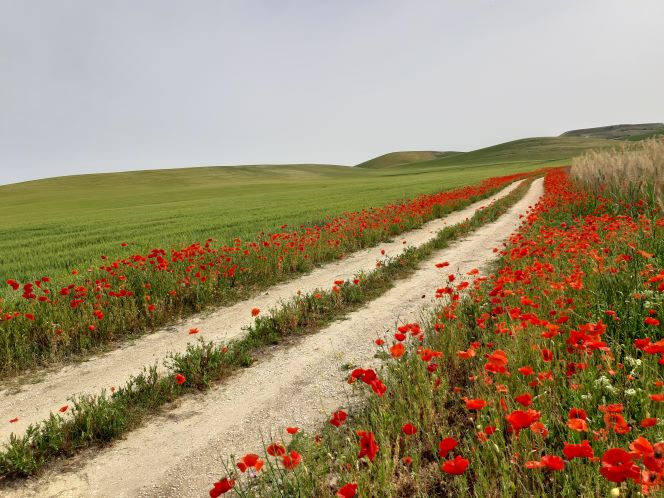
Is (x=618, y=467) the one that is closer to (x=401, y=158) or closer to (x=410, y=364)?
(x=410, y=364)

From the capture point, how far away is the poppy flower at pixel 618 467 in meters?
1.47

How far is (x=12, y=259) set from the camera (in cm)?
1387

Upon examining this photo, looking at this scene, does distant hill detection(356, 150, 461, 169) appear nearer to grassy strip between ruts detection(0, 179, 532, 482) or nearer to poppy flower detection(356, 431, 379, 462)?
grassy strip between ruts detection(0, 179, 532, 482)

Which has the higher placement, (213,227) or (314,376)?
(213,227)

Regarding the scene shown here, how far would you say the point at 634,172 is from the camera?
1180 centimetres

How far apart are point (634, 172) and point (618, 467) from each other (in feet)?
43.3

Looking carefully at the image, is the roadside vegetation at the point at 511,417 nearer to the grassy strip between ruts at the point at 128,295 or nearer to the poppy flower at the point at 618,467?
the poppy flower at the point at 618,467

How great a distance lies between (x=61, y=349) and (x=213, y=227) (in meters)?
14.0

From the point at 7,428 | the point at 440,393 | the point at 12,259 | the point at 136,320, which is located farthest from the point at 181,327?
the point at 12,259

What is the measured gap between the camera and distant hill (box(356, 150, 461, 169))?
181m

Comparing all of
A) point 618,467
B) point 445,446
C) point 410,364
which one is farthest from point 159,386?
point 618,467

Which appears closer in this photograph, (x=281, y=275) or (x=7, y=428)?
(x=7, y=428)

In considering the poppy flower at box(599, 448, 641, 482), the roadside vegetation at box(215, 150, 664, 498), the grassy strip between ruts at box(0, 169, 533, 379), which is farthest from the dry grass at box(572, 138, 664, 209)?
the poppy flower at box(599, 448, 641, 482)

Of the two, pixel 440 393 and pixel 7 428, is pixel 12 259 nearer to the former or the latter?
pixel 7 428
